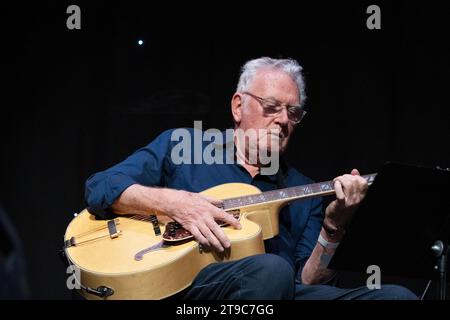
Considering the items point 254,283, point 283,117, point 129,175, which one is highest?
point 283,117

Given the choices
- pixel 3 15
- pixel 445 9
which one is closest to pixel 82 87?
pixel 3 15

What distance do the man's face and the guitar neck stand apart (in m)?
0.34

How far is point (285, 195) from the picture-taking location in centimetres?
228

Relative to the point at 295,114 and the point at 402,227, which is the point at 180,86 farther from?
the point at 402,227

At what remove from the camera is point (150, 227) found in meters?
2.22

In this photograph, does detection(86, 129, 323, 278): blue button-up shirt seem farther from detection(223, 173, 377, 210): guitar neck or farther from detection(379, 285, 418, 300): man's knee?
detection(379, 285, 418, 300): man's knee

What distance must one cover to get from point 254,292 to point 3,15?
201cm

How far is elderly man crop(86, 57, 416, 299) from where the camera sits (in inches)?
73.8

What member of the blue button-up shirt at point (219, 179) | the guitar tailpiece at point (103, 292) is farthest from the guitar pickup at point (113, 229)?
the guitar tailpiece at point (103, 292)

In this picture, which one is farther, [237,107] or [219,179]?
[237,107]

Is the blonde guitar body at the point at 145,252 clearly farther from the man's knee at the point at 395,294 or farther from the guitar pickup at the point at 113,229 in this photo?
the man's knee at the point at 395,294

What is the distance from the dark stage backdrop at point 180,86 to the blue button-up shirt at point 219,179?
22.6 inches

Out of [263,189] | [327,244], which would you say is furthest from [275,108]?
[327,244]

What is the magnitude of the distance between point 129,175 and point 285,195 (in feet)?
2.04
